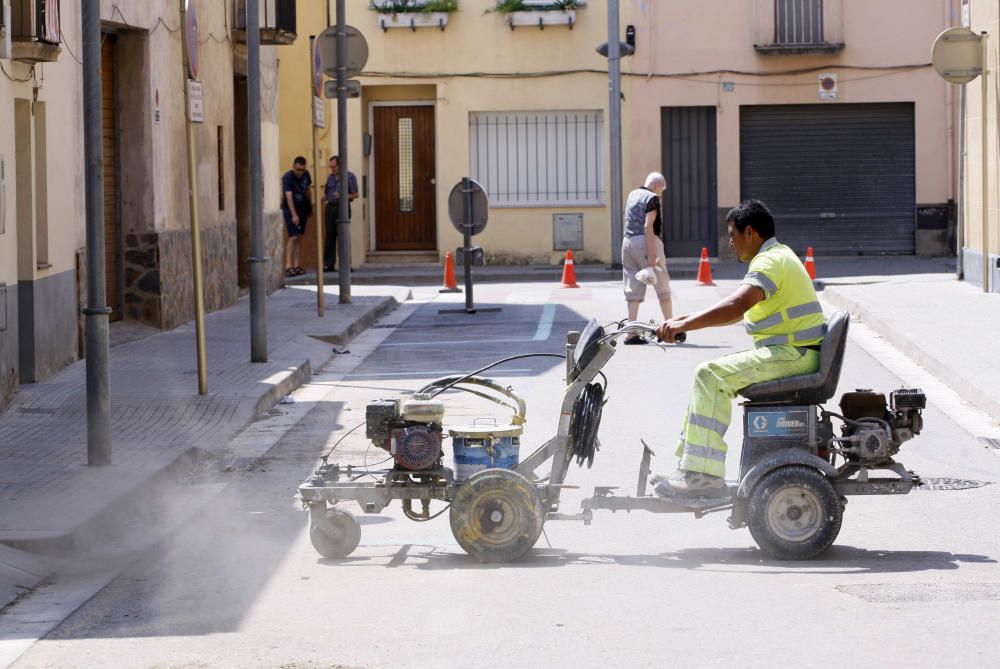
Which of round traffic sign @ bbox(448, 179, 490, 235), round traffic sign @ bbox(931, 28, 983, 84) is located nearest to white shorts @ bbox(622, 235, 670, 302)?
round traffic sign @ bbox(448, 179, 490, 235)

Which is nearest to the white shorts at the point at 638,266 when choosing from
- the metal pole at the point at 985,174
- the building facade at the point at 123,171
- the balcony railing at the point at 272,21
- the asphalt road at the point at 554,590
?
the building facade at the point at 123,171

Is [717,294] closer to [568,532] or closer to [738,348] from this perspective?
[738,348]

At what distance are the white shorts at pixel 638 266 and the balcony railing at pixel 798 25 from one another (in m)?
14.0

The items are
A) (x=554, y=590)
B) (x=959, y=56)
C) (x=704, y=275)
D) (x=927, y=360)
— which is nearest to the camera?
(x=554, y=590)

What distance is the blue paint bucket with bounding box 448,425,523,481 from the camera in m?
7.75

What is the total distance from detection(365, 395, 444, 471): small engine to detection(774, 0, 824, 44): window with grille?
24.3 meters

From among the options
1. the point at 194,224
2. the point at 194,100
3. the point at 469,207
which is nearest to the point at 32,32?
the point at 194,100

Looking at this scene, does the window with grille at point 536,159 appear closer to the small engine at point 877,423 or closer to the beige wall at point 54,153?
the beige wall at point 54,153

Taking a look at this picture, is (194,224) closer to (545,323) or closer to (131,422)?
(131,422)

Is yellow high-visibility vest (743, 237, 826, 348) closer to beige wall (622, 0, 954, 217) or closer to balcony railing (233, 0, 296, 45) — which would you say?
balcony railing (233, 0, 296, 45)

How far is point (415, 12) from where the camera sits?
3100 cm

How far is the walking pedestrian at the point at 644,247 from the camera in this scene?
17531 mm

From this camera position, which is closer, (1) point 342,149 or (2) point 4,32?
(2) point 4,32

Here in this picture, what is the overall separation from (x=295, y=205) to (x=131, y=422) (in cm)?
1699
